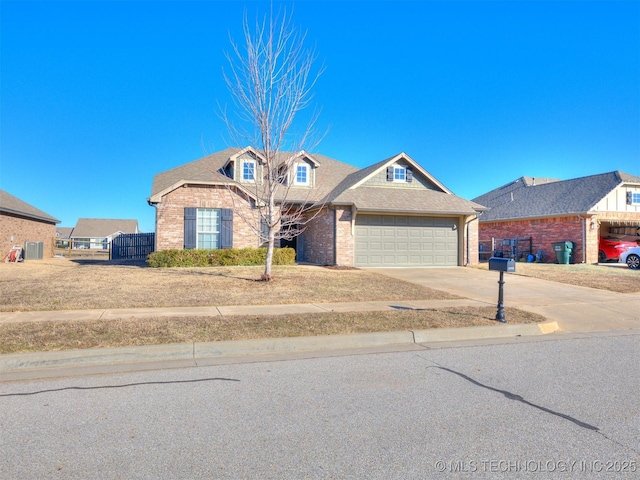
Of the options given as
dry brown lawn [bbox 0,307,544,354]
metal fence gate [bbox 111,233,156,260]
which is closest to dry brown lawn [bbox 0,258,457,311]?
dry brown lawn [bbox 0,307,544,354]

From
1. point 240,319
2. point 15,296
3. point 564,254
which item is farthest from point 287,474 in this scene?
point 564,254

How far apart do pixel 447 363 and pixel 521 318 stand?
143 inches

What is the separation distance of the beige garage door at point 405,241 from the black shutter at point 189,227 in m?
7.07

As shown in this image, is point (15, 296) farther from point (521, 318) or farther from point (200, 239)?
point (521, 318)

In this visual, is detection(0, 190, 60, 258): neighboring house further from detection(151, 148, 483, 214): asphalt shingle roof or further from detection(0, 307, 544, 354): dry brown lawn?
detection(0, 307, 544, 354): dry brown lawn

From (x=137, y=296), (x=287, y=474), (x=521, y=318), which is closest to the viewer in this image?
(x=287, y=474)

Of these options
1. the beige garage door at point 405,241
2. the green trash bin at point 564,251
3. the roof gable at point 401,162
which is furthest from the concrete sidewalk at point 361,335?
the green trash bin at point 564,251

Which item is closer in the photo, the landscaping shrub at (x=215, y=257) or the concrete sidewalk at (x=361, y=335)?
the concrete sidewalk at (x=361, y=335)

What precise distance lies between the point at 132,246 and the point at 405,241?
54.6ft

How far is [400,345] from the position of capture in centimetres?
715

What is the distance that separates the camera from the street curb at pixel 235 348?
570 centimetres

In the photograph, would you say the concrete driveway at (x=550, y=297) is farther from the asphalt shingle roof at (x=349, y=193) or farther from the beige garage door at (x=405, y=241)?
the asphalt shingle roof at (x=349, y=193)

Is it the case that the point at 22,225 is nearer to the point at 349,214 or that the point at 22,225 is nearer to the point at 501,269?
the point at 349,214

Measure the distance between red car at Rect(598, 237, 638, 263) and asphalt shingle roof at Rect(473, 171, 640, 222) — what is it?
2.66 m
